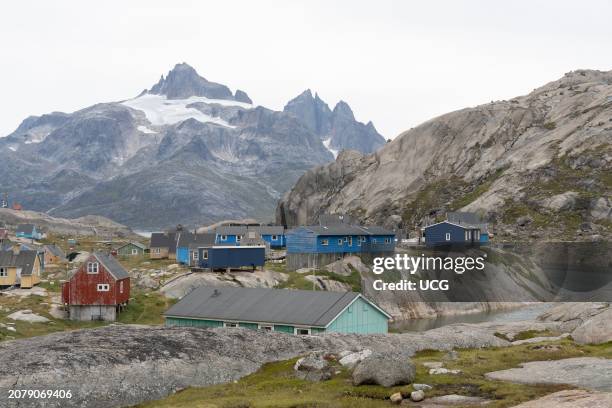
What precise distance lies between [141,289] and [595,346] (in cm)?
6260

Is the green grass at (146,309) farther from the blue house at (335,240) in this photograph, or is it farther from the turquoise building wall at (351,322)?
the blue house at (335,240)

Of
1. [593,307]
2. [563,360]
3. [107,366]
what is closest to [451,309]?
[593,307]

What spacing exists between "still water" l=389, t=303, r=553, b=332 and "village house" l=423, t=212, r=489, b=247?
2752 cm

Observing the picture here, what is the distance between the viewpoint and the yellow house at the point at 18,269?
9381cm

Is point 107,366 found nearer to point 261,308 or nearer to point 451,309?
Result: point 261,308

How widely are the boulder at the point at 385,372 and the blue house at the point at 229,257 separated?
67.6 metres

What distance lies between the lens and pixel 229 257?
105188mm

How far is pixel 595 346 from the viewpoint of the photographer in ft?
162

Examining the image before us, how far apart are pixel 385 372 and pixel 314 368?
22.7ft

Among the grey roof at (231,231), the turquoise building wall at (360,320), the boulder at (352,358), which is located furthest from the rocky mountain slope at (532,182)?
the boulder at (352,358)

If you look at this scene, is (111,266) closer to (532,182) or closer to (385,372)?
(385,372)

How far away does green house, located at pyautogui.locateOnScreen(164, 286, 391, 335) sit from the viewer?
5981 centimetres

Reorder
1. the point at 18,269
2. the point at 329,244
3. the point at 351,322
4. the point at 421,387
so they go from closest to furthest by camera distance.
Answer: the point at 421,387, the point at 351,322, the point at 18,269, the point at 329,244

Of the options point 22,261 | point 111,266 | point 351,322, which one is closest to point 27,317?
point 111,266
